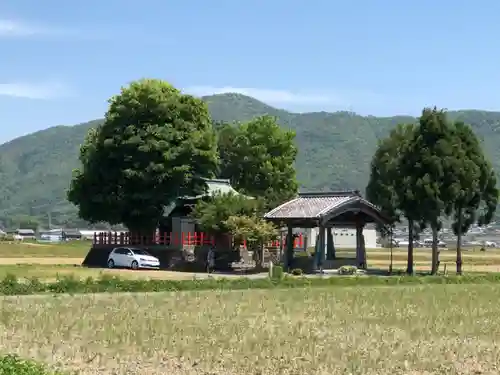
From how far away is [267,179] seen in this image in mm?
82125

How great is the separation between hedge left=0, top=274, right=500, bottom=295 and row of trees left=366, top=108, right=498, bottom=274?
7122mm

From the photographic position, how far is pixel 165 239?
2392 inches

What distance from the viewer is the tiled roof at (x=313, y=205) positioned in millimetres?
53000

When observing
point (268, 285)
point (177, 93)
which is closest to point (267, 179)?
point (177, 93)

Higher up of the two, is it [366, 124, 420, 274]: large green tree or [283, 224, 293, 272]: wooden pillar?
[366, 124, 420, 274]: large green tree

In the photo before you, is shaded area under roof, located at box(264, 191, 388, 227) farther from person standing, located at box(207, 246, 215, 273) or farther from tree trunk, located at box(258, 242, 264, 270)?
person standing, located at box(207, 246, 215, 273)

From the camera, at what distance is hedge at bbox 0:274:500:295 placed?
3412 centimetres

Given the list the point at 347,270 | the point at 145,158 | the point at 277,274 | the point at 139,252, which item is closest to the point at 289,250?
the point at 347,270

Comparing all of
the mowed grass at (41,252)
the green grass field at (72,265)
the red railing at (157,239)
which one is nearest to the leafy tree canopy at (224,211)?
the red railing at (157,239)

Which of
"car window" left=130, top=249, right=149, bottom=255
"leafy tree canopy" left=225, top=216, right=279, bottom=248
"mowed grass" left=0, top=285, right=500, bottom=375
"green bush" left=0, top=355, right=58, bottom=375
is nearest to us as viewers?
"green bush" left=0, top=355, right=58, bottom=375

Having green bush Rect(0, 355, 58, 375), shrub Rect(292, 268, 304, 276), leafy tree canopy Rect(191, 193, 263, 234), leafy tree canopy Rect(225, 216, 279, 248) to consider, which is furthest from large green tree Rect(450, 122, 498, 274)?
green bush Rect(0, 355, 58, 375)

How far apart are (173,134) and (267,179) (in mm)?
21377

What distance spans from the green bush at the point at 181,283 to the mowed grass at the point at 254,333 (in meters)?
2.48

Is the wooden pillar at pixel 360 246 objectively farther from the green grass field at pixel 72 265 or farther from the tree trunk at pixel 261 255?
the tree trunk at pixel 261 255
